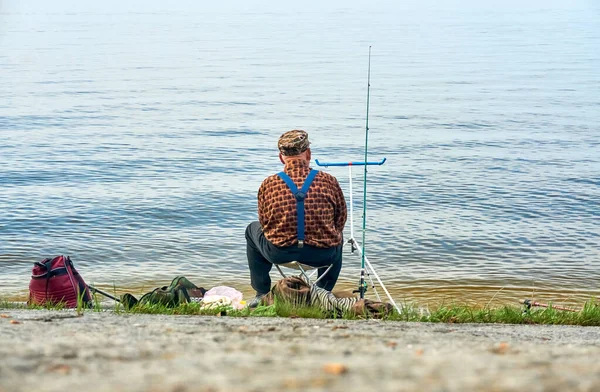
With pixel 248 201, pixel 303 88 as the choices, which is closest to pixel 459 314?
pixel 248 201

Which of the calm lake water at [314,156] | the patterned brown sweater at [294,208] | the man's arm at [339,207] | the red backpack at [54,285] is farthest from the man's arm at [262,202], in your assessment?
the calm lake water at [314,156]

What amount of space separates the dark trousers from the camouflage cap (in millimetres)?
770

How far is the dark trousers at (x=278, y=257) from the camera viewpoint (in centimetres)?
685

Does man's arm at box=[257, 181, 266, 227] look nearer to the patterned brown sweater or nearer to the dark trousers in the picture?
the patterned brown sweater

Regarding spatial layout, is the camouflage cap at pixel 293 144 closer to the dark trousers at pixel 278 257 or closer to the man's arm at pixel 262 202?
the man's arm at pixel 262 202

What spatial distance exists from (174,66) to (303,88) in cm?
1185

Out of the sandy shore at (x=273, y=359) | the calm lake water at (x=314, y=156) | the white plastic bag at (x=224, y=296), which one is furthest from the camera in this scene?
the calm lake water at (x=314, y=156)

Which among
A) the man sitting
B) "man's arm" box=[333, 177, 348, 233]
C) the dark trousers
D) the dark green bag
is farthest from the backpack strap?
the dark green bag

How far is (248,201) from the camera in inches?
568

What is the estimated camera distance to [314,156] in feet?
64.0

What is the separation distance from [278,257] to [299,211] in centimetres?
45

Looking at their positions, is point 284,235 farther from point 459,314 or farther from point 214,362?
point 214,362

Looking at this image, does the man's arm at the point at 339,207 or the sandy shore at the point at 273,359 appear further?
the man's arm at the point at 339,207

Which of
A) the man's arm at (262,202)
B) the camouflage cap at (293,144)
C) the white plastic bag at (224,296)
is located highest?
the camouflage cap at (293,144)
